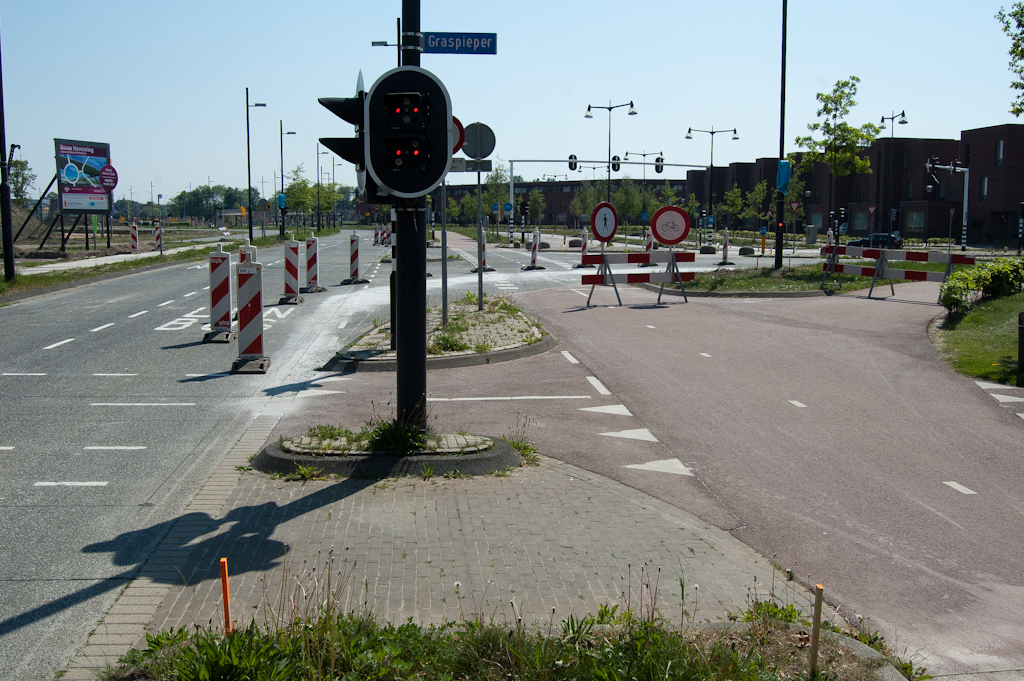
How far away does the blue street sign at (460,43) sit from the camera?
8.12 m

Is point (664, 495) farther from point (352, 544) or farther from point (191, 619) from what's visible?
point (191, 619)

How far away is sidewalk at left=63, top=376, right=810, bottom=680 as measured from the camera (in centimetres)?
451

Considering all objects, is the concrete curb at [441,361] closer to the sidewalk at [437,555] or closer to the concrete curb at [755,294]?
the sidewalk at [437,555]

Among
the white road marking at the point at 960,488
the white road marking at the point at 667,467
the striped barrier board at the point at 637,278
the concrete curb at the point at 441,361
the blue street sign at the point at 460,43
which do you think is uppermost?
the blue street sign at the point at 460,43

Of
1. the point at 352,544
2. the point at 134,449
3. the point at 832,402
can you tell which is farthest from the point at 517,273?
the point at 352,544

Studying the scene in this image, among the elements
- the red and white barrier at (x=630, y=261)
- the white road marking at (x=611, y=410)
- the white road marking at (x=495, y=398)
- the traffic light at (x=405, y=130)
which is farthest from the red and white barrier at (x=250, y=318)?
the red and white barrier at (x=630, y=261)

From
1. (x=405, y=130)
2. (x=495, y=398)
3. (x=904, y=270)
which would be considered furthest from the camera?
(x=904, y=270)

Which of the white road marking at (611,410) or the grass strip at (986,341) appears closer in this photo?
the white road marking at (611,410)

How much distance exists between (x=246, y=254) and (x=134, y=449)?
20.0 ft

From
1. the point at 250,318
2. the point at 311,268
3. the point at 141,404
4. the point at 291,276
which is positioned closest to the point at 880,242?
the point at 311,268

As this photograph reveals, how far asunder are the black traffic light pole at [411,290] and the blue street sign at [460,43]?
0.63m

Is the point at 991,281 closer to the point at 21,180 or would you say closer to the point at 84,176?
the point at 84,176

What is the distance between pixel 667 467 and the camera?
748 cm

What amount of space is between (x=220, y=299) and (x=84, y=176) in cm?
3574
